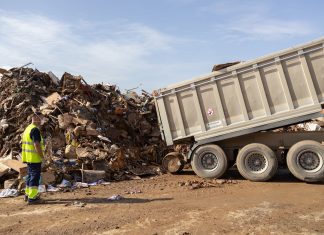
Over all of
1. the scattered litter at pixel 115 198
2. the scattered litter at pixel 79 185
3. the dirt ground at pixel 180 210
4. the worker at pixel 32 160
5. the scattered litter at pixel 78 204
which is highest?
the worker at pixel 32 160

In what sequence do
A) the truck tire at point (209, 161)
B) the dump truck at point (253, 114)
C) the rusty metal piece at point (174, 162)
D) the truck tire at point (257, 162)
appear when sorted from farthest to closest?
1. the rusty metal piece at point (174, 162)
2. the truck tire at point (209, 161)
3. the truck tire at point (257, 162)
4. the dump truck at point (253, 114)

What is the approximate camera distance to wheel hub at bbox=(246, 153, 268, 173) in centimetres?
856

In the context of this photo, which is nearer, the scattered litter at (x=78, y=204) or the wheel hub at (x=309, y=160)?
the scattered litter at (x=78, y=204)

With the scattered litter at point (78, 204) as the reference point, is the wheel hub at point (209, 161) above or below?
above

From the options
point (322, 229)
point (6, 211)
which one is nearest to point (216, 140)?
point (322, 229)

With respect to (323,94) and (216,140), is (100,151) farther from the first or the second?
(323,94)

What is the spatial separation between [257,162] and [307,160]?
1.07 metres

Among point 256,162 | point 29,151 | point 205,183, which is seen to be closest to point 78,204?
point 29,151

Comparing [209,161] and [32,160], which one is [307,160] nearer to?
[209,161]

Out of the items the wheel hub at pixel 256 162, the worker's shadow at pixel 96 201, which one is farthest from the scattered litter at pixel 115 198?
the wheel hub at pixel 256 162

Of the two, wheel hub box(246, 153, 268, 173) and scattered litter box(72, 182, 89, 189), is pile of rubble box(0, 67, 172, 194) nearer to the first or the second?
scattered litter box(72, 182, 89, 189)

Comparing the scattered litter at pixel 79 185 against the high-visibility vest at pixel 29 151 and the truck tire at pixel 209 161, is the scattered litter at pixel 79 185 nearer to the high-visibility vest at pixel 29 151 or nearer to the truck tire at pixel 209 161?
the high-visibility vest at pixel 29 151

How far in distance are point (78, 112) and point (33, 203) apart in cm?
484

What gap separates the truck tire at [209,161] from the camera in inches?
353
